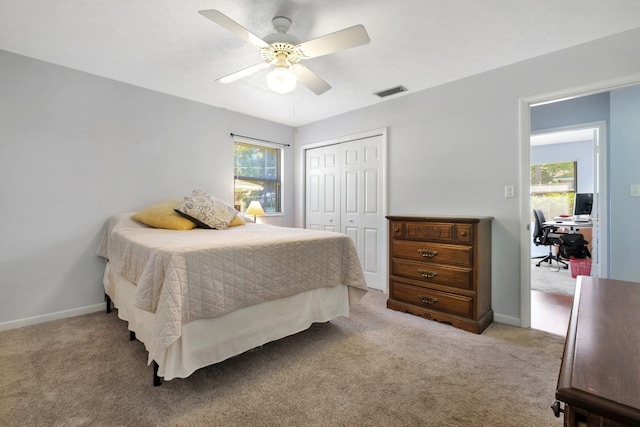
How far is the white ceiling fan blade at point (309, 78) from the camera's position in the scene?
7.22 ft

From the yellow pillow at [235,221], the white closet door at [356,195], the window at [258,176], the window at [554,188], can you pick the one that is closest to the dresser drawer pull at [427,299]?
the white closet door at [356,195]

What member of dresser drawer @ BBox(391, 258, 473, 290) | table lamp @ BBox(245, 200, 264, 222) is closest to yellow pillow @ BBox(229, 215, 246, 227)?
table lamp @ BBox(245, 200, 264, 222)

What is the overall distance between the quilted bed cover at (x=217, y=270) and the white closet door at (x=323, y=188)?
1.77m

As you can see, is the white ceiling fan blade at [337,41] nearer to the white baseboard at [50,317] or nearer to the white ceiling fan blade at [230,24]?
the white ceiling fan blade at [230,24]

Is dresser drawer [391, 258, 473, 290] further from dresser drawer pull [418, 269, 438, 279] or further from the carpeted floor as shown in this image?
the carpeted floor

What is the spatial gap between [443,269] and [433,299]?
30 cm

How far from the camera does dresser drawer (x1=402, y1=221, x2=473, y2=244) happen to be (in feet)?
8.33

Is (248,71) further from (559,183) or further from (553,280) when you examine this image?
(559,183)

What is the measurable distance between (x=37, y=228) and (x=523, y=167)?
438cm

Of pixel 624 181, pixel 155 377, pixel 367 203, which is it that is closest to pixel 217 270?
pixel 155 377

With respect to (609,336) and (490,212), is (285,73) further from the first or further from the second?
(490,212)

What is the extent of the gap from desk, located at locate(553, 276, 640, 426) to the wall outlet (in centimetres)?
199

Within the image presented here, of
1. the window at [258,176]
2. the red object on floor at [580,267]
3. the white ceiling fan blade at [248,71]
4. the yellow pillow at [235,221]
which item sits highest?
the white ceiling fan blade at [248,71]

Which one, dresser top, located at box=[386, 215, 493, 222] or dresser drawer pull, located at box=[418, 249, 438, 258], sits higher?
dresser top, located at box=[386, 215, 493, 222]
